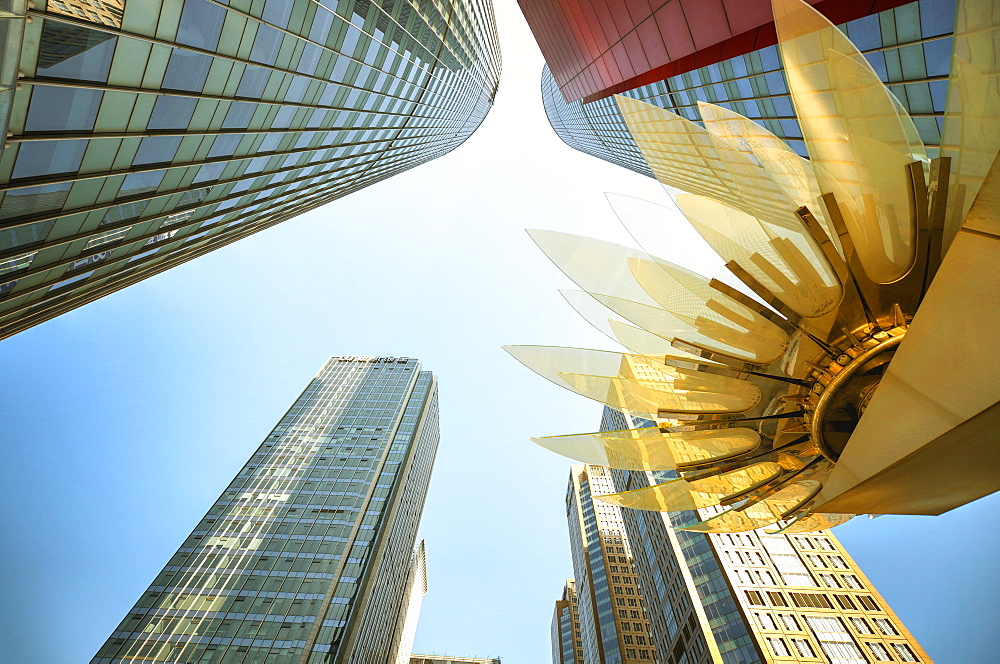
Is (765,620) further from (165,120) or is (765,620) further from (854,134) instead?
(165,120)

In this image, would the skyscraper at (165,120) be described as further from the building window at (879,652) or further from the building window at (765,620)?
the building window at (879,652)

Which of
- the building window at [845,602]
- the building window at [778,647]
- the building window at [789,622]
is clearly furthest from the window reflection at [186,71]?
the building window at [845,602]

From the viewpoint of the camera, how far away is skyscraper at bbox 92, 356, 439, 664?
41.9 metres

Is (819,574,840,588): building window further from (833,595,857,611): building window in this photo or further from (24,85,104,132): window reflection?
(24,85,104,132): window reflection

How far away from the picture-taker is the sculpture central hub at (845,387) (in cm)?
478

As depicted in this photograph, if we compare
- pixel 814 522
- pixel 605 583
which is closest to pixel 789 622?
pixel 814 522

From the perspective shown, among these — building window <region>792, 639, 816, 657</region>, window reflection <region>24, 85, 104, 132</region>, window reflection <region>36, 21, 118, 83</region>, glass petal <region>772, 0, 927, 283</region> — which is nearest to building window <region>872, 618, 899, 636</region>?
building window <region>792, 639, 816, 657</region>

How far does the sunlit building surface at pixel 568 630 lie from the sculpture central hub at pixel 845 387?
4955 inches

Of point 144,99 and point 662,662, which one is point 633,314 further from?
point 662,662

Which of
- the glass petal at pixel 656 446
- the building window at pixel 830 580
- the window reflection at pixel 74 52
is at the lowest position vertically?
the glass petal at pixel 656 446

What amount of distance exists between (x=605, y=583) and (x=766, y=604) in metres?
47.6

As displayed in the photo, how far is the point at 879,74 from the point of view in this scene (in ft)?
44.9

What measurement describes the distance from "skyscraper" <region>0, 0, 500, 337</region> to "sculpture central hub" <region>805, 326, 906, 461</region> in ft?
36.2

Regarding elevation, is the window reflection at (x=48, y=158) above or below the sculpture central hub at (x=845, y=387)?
above
